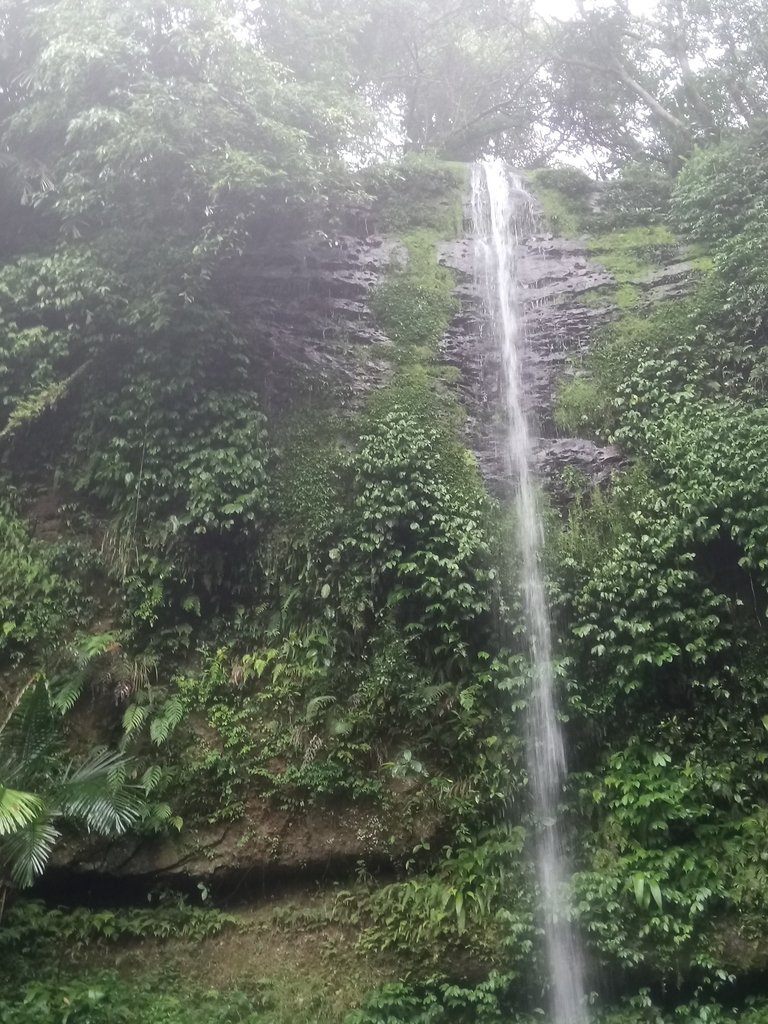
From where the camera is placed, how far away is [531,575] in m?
7.80

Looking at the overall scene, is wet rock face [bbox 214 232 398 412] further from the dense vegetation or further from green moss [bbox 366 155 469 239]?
green moss [bbox 366 155 469 239]

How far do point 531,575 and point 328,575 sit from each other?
6.62 feet

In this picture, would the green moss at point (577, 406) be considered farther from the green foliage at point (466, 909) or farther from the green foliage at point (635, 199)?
the green foliage at point (466, 909)

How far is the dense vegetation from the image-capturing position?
5941 mm

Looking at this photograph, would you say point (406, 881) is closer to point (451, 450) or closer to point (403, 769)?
point (403, 769)

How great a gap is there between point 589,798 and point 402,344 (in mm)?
5907

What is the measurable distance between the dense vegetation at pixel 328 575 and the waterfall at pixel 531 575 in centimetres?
14

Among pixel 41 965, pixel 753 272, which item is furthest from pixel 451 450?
pixel 41 965

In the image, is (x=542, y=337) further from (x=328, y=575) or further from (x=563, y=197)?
(x=328, y=575)

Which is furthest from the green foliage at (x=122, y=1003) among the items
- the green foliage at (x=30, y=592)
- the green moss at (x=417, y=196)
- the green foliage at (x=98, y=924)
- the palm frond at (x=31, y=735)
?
the green moss at (x=417, y=196)

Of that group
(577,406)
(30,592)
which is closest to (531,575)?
(577,406)

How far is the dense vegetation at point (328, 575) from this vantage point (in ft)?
19.5

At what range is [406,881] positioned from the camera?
20.9 feet

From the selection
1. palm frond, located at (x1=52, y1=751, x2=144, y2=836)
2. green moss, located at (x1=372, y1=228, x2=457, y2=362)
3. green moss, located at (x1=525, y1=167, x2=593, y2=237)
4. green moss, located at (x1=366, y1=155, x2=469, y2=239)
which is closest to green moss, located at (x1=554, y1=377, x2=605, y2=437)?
green moss, located at (x1=372, y1=228, x2=457, y2=362)
